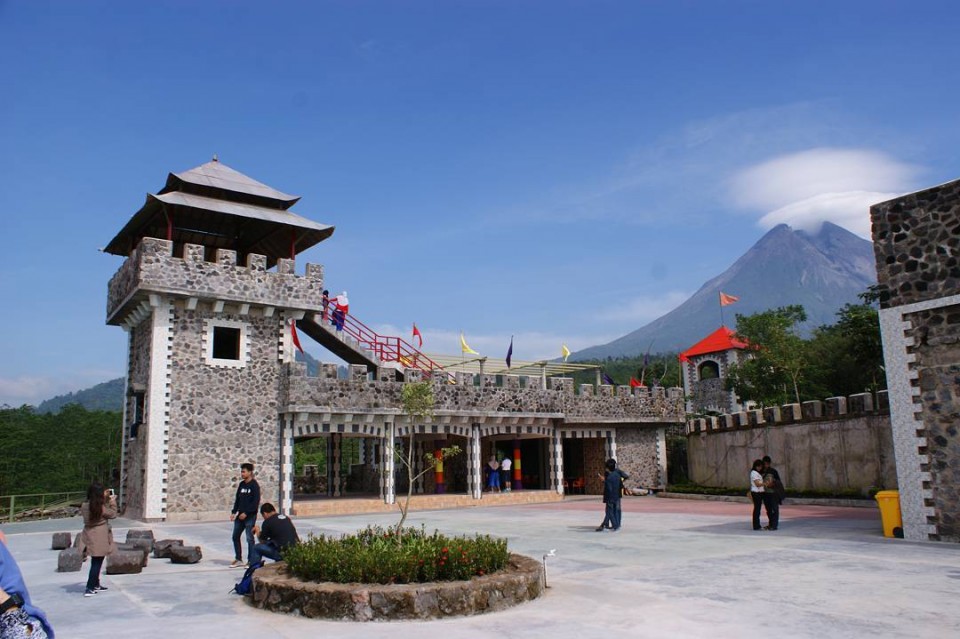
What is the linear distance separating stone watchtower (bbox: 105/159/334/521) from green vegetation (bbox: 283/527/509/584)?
542 inches

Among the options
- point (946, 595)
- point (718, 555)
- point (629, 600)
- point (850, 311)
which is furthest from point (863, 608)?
point (850, 311)

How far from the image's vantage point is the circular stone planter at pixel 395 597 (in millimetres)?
7551

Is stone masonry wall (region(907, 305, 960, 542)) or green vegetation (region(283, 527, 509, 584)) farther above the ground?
stone masonry wall (region(907, 305, 960, 542))

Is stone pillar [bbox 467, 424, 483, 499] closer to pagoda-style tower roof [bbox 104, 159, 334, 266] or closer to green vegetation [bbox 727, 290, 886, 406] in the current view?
pagoda-style tower roof [bbox 104, 159, 334, 266]

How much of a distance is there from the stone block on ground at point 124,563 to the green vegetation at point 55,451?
48.4 metres

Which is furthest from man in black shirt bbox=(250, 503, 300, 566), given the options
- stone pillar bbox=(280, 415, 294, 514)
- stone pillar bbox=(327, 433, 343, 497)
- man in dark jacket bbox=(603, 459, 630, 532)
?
stone pillar bbox=(327, 433, 343, 497)

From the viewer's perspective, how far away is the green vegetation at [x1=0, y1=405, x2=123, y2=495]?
55.5 metres

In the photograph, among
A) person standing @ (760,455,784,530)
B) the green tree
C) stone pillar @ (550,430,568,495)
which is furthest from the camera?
the green tree

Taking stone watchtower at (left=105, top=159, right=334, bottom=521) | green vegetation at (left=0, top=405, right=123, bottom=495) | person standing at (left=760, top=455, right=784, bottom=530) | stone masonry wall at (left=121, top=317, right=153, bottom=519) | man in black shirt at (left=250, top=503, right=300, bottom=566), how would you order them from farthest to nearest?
1. green vegetation at (left=0, top=405, right=123, bottom=495)
2. stone masonry wall at (left=121, top=317, right=153, bottom=519)
3. stone watchtower at (left=105, top=159, right=334, bottom=521)
4. person standing at (left=760, top=455, right=784, bottom=530)
5. man in black shirt at (left=250, top=503, right=300, bottom=566)

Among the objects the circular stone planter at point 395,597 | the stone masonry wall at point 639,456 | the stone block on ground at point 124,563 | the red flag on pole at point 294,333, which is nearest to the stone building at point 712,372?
the stone masonry wall at point 639,456

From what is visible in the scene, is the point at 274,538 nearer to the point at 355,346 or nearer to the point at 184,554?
the point at 184,554

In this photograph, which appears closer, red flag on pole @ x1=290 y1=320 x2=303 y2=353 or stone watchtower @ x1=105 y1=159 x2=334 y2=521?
stone watchtower @ x1=105 y1=159 x2=334 y2=521

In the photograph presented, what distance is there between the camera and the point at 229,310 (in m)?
22.6

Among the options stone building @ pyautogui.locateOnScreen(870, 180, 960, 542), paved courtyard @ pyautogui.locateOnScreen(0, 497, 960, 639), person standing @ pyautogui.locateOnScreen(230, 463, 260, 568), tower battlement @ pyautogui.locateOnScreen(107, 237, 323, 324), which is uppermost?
tower battlement @ pyautogui.locateOnScreen(107, 237, 323, 324)
